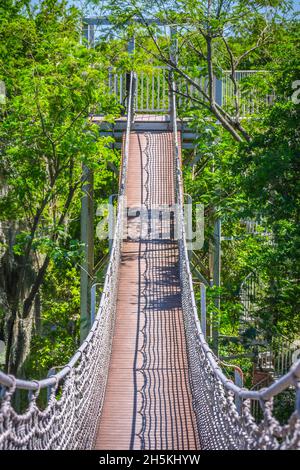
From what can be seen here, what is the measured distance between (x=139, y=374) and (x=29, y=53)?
836 cm

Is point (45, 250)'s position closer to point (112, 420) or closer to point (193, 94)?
point (193, 94)

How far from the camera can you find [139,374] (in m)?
7.95

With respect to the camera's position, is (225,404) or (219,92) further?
(219,92)

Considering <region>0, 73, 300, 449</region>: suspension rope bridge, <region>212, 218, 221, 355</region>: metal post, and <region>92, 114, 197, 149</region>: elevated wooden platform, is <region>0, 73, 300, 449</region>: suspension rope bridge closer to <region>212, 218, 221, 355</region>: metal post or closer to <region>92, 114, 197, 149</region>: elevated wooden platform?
<region>92, 114, 197, 149</region>: elevated wooden platform

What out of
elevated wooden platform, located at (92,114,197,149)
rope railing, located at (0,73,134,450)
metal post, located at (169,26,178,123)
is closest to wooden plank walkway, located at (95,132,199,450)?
rope railing, located at (0,73,134,450)

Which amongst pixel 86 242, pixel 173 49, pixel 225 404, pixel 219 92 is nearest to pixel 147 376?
pixel 225 404

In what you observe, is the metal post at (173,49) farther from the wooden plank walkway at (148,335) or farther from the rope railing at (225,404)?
the rope railing at (225,404)

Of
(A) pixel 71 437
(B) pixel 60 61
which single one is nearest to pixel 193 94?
(B) pixel 60 61

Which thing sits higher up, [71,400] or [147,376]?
[71,400]

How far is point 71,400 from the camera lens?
557cm

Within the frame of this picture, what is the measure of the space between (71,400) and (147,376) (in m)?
2.38

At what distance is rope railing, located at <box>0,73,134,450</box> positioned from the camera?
3879mm

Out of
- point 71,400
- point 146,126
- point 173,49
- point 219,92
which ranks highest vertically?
point 173,49

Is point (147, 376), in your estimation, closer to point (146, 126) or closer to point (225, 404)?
point (225, 404)
